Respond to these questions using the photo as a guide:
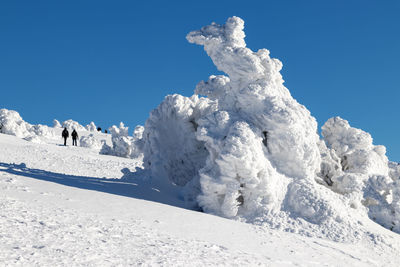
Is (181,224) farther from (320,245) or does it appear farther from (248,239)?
(320,245)

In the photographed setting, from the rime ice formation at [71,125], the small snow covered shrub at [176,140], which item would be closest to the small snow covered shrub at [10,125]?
the rime ice formation at [71,125]

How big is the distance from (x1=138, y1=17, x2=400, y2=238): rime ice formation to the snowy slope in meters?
0.82

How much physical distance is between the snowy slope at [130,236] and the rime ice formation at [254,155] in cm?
82

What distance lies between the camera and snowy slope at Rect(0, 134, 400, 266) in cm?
557

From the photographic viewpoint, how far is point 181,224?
25.7ft

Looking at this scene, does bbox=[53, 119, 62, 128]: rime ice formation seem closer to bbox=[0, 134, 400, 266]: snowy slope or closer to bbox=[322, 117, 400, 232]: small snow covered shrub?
bbox=[322, 117, 400, 232]: small snow covered shrub

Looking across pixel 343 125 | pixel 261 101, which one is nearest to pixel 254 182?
pixel 261 101

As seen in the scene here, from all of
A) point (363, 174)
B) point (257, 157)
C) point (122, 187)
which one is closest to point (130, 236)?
point (257, 157)

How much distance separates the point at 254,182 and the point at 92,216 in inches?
152

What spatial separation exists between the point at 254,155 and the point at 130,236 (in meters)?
4.07

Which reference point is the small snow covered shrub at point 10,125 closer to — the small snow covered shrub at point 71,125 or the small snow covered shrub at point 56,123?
the small snow covered shrub at point 71,125

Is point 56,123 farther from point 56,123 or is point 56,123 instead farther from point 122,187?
point 122,187

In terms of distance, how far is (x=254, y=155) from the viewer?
31.5 ft

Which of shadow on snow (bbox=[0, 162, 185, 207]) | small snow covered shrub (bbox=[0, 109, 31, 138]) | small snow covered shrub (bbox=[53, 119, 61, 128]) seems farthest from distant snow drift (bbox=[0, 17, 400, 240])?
small snow covered shrub (bbox=[53, 119, 61, 128])
